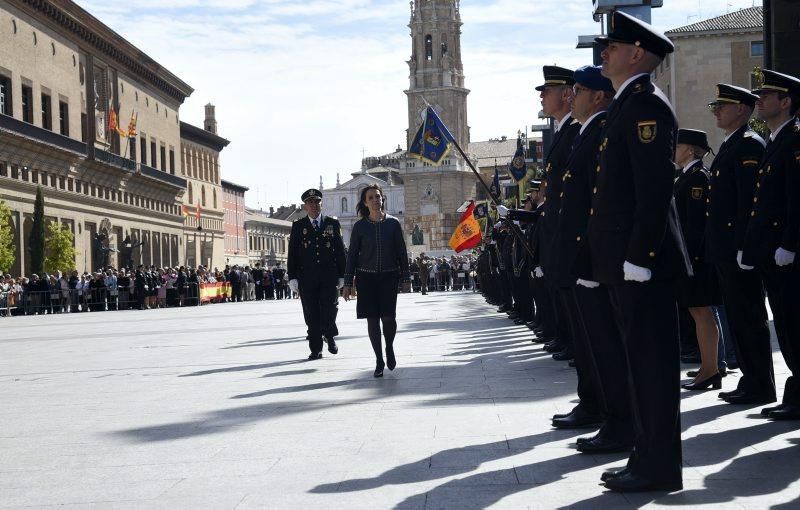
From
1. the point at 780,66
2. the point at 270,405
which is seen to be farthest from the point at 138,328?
the point at 270,405

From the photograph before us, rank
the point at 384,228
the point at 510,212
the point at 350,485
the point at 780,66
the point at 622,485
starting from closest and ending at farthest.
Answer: the point at 622,485 < the point at 350,485 < the point at 510,212 < the point at 384,228 < the point at 780,66

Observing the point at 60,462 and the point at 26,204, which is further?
the point at 26,204

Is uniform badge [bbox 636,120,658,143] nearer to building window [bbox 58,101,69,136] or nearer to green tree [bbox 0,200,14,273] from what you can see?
green tree [bbox 0,200,14,273]

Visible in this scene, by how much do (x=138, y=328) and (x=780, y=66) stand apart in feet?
48.0

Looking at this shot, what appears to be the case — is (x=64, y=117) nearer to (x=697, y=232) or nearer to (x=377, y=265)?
(x=377, y=265)

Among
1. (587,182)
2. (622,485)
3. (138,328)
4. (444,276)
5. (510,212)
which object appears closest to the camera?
(622,485)

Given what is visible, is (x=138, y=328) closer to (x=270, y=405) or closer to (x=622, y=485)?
(x=270, y=405)

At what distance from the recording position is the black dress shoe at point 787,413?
767cm

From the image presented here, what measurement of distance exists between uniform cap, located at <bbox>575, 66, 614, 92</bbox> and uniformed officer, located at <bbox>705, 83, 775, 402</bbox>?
165cm

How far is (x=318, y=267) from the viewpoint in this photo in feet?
48.1

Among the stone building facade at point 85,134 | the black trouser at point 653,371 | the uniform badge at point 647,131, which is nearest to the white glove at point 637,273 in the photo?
the black trouser at point 653,371

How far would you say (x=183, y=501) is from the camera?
18.7 ft

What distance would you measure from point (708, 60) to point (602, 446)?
6825cm

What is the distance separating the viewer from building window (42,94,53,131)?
199 feet
